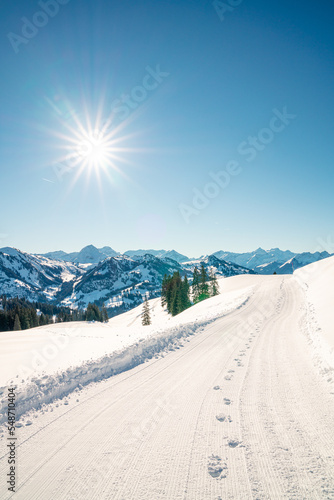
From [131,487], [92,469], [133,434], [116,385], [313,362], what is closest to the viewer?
[131,487]

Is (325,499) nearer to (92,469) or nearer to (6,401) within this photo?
(92,469)

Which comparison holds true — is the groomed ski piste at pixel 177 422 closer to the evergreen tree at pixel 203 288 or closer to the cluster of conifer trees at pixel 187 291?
the cluster of conifer trees at pixel 187 291

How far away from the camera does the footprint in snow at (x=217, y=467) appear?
11.4 ft

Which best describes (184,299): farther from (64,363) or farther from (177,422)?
(177,422)

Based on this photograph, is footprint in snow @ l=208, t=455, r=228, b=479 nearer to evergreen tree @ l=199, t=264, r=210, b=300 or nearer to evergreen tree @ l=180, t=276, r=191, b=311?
evergreen tree @ l=180, t=276, r=191, b=311

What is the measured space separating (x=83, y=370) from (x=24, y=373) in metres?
2.13

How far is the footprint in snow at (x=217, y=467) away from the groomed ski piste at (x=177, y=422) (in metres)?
0.02

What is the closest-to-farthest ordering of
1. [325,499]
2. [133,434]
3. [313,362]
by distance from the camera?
[325,499]
[133,434]
[313,362]

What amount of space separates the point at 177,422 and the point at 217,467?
1.43 meters

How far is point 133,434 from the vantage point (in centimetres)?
460

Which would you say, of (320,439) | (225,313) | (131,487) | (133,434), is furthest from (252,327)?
(131,487)

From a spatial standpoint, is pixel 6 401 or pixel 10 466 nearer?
pixel 10 466

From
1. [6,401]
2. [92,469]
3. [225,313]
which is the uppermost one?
[6,401]

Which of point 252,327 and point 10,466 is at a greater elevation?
point 10,466
